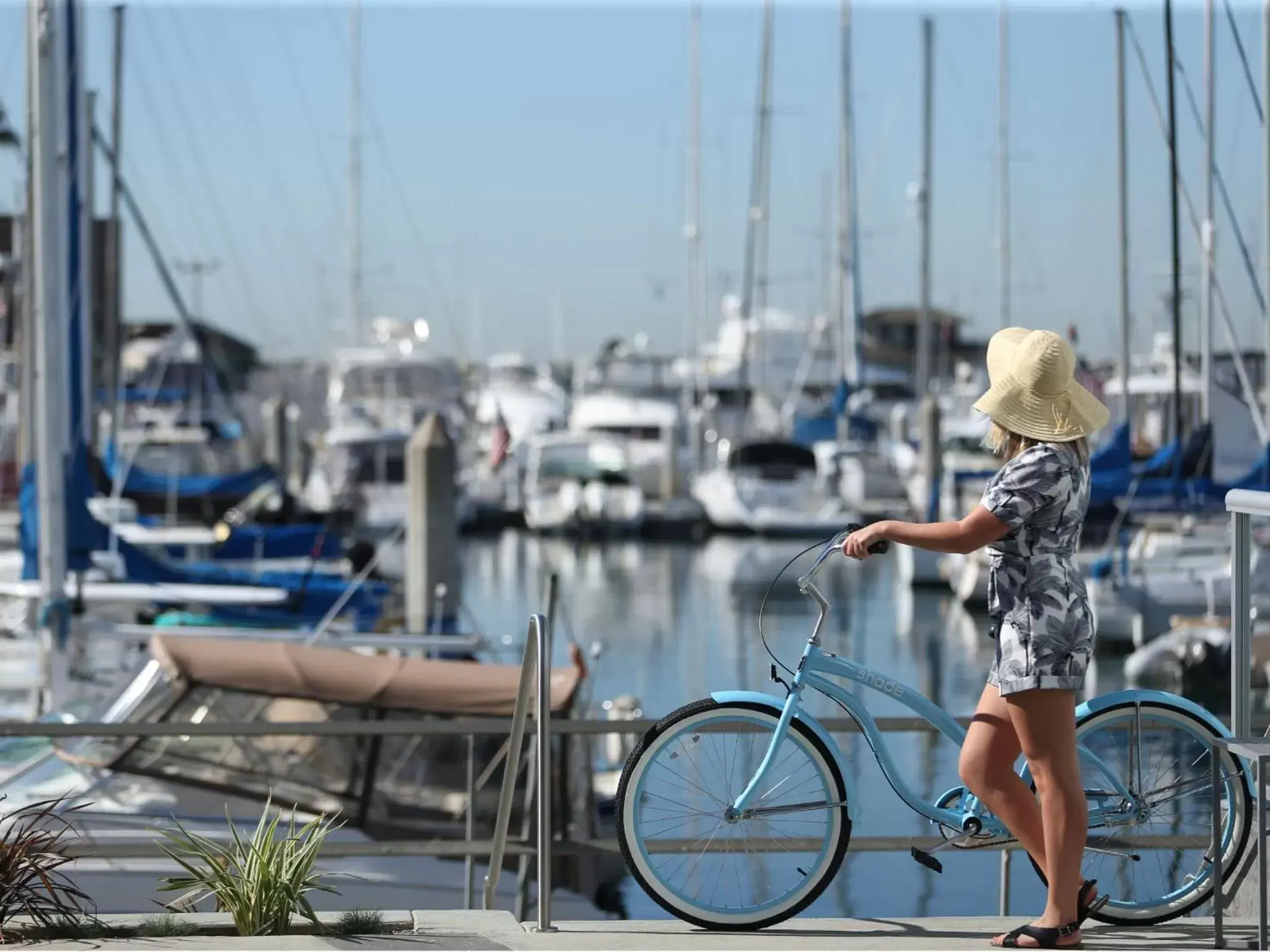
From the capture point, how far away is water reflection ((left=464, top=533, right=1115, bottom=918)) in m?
15.0

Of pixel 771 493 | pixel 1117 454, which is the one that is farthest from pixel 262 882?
pixel 771 493

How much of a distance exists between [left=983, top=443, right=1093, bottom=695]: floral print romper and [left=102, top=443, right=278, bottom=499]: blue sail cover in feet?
103

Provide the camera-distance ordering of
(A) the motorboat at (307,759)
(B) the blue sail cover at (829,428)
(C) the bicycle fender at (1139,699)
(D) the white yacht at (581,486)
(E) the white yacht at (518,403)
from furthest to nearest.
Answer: (E) the white yacht at (518,403) → (B) the blue sail cover at (829,428) → (D) the white yacht at (581,486) → (A) the motorboat at (307,759) → (C) the bicycle fender at (1139,699)

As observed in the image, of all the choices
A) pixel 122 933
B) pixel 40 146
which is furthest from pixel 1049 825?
pixel 40 146

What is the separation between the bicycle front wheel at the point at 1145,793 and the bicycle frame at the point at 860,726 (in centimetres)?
3

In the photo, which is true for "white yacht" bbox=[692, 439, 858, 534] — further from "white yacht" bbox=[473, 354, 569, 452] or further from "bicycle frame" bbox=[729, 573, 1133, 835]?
"bicycle frame" bbox=[729, 573, 1133, 835]

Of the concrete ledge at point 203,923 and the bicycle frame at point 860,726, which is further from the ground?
the bicycle frame at point 860,726

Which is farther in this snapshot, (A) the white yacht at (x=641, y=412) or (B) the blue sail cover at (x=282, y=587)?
(A) the white yacht at (x=641, y=412)

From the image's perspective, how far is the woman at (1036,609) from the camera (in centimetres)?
516

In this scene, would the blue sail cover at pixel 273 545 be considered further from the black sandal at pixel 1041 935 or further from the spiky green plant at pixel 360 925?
the black sandal at pixel 1041 935

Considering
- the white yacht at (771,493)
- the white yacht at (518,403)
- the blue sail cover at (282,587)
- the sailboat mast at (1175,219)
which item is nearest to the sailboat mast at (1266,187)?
the sailboat mast at (1175,219)

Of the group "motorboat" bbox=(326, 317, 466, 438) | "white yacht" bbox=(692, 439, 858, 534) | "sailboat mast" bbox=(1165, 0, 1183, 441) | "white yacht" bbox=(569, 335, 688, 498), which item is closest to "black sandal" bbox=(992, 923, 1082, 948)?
"sailboat mast" bbox=(1165, 0, 1183, 441)

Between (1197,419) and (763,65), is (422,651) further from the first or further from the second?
(763,65)

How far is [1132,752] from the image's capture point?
5609 millimetres
